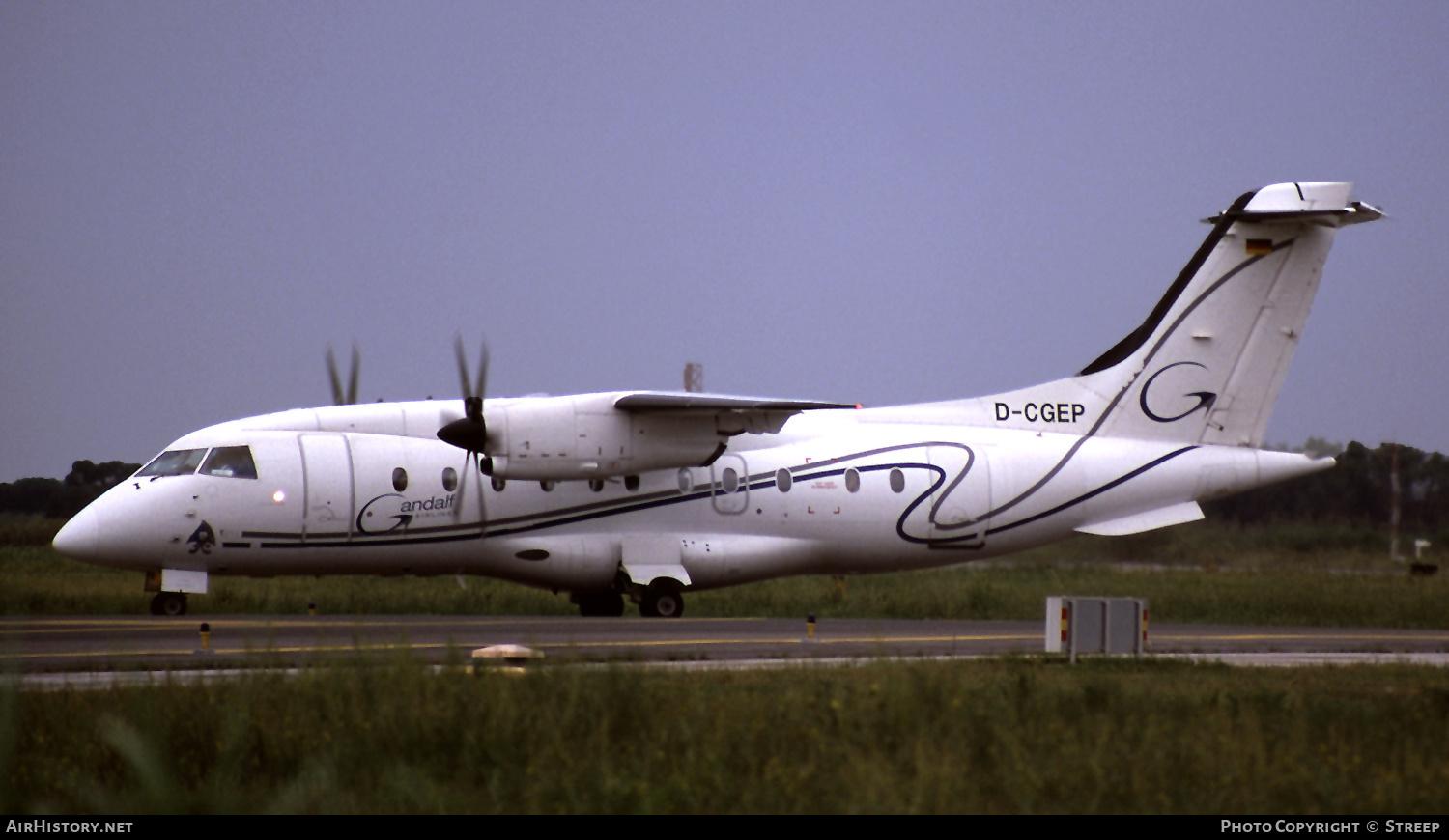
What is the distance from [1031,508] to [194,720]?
720 inches

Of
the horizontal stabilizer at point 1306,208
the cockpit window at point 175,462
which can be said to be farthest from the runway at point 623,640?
the horizontal stabilizer at point 1306,208

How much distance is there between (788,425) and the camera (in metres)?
27.1

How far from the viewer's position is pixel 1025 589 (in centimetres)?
3459

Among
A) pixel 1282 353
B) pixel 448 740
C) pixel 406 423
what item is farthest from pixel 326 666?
pixel 1282 353

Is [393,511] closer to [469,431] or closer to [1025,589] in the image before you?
[469,431]

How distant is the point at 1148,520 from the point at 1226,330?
13.0ft

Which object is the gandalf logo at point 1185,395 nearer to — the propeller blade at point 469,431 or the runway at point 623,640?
the runway at point 623,640

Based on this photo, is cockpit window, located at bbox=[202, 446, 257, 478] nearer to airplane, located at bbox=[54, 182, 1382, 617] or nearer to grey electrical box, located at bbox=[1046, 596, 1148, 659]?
airplane, located at bbox=[54, 182, 1382, 617]

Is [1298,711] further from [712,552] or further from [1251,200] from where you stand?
[1251,200]

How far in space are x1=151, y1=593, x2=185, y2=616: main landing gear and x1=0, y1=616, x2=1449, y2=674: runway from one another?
59cm

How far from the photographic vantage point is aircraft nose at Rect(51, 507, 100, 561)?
23219 millimetres

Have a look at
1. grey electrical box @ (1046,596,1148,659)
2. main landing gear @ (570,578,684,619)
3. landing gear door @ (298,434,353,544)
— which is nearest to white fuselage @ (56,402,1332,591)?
landing gear door @ (298,434,353,544)

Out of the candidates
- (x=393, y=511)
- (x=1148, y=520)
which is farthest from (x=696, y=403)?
(x=1148, y=520)

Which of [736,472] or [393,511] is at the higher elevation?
[736,472]
